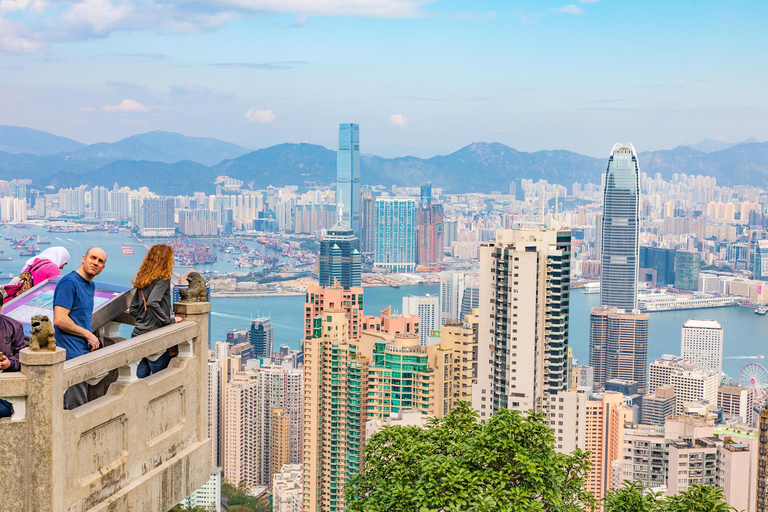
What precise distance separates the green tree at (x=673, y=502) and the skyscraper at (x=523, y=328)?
5.37 meters

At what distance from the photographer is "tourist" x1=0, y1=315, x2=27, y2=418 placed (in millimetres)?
943

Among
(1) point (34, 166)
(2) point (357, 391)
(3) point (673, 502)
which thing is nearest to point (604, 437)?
(2) point (357, 391)

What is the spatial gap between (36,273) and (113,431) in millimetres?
470

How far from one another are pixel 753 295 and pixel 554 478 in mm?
23702

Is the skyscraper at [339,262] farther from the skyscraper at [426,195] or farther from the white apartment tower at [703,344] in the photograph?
the white apartment tower at [703,344]

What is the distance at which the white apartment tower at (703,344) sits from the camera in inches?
688

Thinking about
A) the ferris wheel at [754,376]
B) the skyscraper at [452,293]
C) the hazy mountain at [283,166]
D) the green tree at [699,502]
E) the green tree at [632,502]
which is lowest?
the ferris wheel at [754,376]

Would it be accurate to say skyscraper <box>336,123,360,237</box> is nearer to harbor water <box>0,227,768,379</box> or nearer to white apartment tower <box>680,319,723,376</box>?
harbor water <box>0,227,768,379</box>

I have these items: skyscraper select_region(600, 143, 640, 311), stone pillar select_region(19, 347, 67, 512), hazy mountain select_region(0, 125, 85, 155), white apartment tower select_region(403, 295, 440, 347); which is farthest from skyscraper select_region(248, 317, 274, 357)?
stone pillar select_region(19, 347, 67, 512)

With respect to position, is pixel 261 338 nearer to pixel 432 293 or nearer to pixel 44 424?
pixel 432 293

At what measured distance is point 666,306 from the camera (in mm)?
23781

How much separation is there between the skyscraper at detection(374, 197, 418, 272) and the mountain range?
10.9 ft

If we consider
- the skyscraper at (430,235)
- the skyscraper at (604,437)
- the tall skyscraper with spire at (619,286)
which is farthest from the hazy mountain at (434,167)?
the skyscraper at (604,437)

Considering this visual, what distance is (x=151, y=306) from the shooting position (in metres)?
1.25
